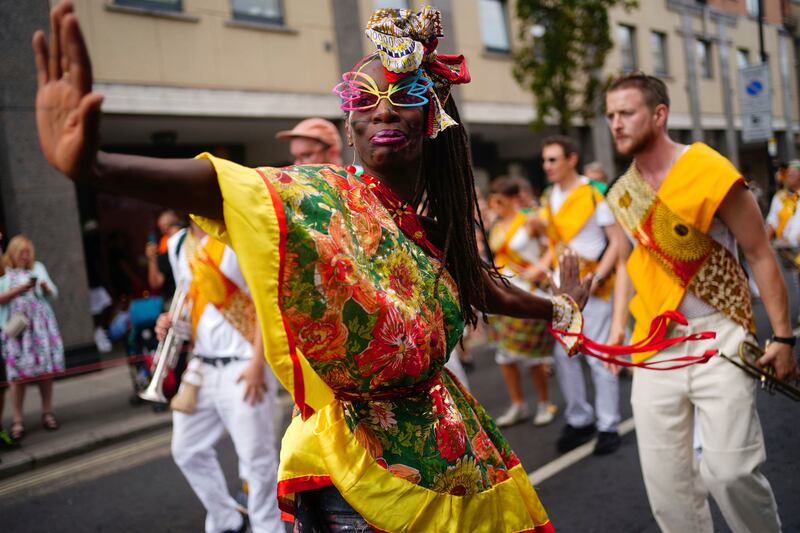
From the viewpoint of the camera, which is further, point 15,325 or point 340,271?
point 15,325

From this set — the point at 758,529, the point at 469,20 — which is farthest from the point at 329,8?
the point at 758,529

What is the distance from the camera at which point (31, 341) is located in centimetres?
695

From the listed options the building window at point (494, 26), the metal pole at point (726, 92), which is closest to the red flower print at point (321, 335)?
the building window at point (494, 26)

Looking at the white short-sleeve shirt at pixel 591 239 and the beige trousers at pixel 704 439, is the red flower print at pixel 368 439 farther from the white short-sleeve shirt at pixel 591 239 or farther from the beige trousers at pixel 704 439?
the white short-sleeve shirt at pixel 591 239

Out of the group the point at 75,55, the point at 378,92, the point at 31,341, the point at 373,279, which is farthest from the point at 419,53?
the point at 31,341

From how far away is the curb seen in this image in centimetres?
590

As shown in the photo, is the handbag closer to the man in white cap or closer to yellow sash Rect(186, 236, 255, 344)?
yellow sash Rect(186, 236, 255, 344)

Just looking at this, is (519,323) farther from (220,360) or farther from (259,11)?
(259,11)

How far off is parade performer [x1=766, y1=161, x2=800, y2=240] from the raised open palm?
9122mm

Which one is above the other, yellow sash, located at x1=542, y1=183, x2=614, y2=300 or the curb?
yellow sash, located at x1=542, y1=183, x2=614, y2=300

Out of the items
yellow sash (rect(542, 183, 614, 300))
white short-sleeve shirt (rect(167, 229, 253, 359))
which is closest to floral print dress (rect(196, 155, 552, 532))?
white short-sleeve shirt (rect(167, 229, 253, 359))

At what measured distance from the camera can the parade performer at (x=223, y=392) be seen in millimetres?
3562

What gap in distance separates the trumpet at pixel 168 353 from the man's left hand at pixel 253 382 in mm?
502

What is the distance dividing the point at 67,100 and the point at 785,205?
31.9 feet
